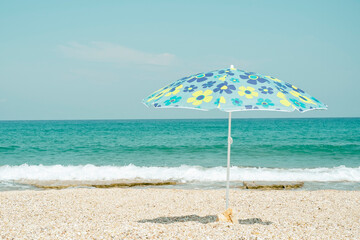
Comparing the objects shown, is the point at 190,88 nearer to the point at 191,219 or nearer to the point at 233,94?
the point at 233,94

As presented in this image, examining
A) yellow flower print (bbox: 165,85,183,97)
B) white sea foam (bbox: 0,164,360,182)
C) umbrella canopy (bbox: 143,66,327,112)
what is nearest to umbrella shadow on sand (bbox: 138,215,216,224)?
umbrella canopy (bbox: 143,66,327,112)

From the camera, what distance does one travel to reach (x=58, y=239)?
4.82m

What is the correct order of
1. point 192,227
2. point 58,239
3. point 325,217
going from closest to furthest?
1. point 58,239
2. point 192,227
3. point 325,217

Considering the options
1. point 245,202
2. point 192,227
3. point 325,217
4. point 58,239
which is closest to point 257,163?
point 245,202

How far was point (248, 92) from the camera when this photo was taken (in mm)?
4520

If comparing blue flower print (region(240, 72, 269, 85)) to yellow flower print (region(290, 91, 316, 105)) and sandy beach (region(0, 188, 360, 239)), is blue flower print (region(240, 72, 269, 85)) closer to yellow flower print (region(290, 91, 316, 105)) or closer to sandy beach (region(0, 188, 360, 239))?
yellow flower print (region(290, 91, 316, 105))

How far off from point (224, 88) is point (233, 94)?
0.17 metres

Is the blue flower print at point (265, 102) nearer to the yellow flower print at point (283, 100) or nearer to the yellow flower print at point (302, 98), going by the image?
the yellow flower print at point (283, 100)

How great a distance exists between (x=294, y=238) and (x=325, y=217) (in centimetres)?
280

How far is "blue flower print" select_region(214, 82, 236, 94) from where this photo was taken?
4.43 meters

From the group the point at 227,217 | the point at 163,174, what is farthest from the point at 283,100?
the point at 163,174

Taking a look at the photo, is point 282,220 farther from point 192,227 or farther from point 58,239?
point 58,239

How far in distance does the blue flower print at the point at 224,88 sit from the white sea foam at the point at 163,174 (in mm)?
9099

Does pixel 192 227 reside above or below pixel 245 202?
above
